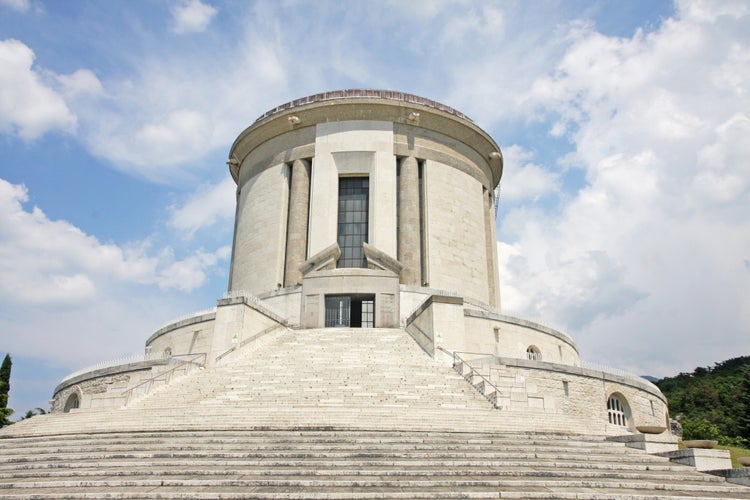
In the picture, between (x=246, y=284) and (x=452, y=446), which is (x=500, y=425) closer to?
(x=452, y=446)

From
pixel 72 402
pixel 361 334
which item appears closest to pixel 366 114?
pixel 361 334

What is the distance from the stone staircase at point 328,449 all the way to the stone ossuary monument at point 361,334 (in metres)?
0.08

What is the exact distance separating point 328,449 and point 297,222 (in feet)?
70.0

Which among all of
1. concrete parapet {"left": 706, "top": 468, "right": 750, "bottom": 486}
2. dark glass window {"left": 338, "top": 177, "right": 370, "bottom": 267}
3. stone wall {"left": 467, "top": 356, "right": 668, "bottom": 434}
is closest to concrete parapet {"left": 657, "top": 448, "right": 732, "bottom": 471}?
concrete parapet {"left": 706, "top": 468, "right": 750, "bottom": 486}

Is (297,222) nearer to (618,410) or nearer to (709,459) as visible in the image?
(618,410)

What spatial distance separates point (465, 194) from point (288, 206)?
9.21 meters

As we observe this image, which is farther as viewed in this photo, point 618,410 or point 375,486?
point 618,410

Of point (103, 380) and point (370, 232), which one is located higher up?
point (370, 232)

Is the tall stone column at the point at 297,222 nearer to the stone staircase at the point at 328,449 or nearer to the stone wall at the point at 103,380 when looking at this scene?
the stone wall at the point at 103,380

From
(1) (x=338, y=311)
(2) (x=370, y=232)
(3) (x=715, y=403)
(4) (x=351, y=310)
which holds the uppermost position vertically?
(2) (x=370, y=232)

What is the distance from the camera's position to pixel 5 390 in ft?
95.7

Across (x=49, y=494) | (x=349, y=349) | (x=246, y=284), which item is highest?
(x=246, y=284)

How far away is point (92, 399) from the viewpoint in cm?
1514

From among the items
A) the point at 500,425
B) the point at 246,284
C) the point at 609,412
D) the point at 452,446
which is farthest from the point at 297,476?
the point at 246,284
